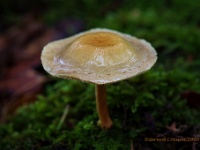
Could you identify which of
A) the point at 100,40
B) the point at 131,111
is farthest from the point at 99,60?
the point at 131,111

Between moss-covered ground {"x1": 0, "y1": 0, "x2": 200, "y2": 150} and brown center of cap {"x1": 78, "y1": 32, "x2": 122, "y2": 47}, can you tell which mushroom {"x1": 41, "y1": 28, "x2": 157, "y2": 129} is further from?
moss-covered ground {"x1": 0, "y1": 0, "x2": 200, "y2": 150}

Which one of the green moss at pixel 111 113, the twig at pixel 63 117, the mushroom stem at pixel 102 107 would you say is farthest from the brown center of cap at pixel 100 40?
the twig at pixel 63 117

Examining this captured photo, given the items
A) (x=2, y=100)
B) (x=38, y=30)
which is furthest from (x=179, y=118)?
(x=38, y=30)

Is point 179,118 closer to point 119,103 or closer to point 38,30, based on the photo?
point 119,103

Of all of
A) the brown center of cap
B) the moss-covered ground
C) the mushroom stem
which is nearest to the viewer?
the brown center of cap

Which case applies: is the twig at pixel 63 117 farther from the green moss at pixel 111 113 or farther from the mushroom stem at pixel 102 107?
the mushroom stem at pixel 102 107

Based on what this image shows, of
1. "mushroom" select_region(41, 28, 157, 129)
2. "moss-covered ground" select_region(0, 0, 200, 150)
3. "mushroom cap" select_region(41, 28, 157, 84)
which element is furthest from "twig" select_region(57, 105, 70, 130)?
"mushroom cap" select_region(41, 28, 157, 84)

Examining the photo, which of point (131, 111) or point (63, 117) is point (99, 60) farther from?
point (63, 117)
